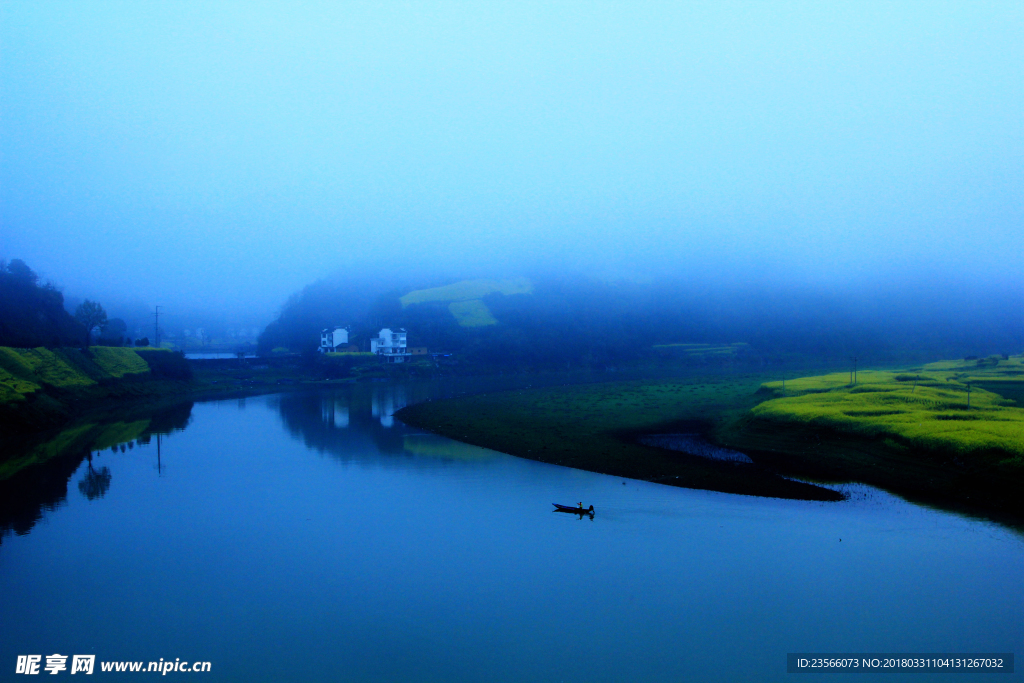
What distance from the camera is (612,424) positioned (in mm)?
31250

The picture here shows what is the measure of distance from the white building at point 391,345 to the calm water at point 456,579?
5021 cm

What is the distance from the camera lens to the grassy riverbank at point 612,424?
2016 centimetres

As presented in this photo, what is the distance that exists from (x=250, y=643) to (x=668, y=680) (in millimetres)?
7063

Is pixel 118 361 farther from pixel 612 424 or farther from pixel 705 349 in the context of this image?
pixel 705 349

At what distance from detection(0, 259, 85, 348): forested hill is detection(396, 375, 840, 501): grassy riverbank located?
25.0m

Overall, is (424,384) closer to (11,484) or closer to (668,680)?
(11,484)

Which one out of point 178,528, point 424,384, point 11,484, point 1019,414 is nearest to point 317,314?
point 424,384

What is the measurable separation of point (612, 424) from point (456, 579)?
63.6 ft

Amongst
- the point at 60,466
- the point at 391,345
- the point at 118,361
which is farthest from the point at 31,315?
the point at 391,345

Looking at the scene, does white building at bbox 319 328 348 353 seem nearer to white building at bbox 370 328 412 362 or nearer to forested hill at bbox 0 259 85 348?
white building at bbox 370 328 412 362

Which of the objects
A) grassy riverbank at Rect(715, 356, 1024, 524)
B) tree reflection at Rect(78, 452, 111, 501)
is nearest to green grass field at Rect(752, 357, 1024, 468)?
grassy riverbank at Rect(715, 356, 1024, 524)

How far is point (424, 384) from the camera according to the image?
61.0 meters

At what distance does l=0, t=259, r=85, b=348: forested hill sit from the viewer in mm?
39188

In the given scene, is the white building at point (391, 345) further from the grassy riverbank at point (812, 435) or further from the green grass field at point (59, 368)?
the grassy riverbank at point (812, 435)
